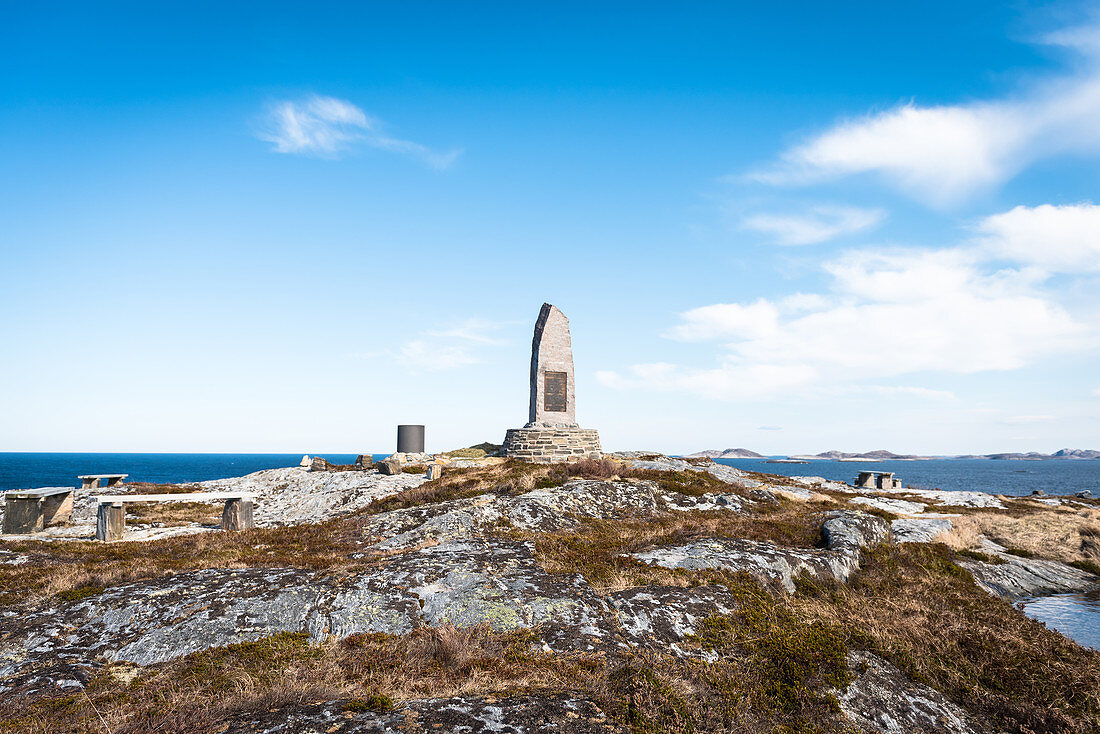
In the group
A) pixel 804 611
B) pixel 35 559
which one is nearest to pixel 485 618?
pixel 804 611

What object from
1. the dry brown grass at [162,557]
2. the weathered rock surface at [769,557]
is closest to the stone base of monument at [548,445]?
the dry brown grass at [162,557]

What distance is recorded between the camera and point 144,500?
17656 millimetres

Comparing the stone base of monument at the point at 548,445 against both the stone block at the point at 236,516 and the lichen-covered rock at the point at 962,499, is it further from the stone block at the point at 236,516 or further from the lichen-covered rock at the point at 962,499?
the lichen-covered rock at the point at 962,499

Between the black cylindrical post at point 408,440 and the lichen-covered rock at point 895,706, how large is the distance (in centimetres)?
3544

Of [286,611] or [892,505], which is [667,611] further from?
[892,505]

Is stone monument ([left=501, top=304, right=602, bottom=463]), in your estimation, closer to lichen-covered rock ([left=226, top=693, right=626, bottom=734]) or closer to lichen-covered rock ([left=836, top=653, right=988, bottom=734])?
lichen-covered rock ([left=836, top=653, right=988, bottom=734])

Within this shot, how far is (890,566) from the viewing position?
12.0 meters

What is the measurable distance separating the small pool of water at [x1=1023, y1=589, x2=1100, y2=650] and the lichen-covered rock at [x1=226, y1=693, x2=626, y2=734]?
39.0ft

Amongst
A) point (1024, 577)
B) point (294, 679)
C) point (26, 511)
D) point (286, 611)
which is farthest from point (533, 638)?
point (26, 511)

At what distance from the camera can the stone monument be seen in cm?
3294

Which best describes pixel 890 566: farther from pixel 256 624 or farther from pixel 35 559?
pixel 35 559

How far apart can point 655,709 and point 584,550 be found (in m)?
5.85

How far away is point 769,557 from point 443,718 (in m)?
7.80

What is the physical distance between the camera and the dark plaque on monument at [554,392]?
113 ft
